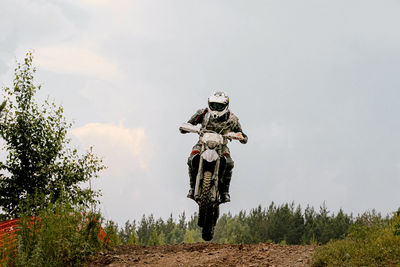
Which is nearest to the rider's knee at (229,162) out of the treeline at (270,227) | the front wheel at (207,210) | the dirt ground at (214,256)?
the front wheel at (207,210)

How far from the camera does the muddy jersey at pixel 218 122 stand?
43.7 feet

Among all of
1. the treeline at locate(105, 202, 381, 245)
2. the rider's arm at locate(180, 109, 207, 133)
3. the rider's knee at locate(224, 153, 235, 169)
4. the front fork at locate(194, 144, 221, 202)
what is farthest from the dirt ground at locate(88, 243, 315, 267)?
the treeline at locate(105, 202, 381, 245)

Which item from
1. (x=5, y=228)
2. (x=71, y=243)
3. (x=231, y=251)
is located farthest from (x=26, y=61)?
(x=231, y=251)

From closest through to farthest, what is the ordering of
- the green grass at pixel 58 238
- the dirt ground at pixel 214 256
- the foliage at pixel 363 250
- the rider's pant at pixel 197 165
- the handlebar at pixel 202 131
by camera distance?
the foliage at pixel 363 250, the dirt ground at pixel 214 256, the green grass at pixel 58 238, the rider's pant at pixel 197 165, the handlebar at pixel 202 131

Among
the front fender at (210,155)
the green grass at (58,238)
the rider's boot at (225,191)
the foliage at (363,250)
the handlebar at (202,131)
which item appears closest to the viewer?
the foliage at (363,250)

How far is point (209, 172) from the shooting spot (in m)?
12.5

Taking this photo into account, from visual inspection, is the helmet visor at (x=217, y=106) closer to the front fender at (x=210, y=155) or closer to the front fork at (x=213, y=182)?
the front fender at (x=210, y=155)

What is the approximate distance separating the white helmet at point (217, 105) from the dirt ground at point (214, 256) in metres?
3.43

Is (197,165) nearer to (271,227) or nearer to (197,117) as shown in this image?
(197,117)

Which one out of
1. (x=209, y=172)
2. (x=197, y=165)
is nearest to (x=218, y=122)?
(x=197, y=165)

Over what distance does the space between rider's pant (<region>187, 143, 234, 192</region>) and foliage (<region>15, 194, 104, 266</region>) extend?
262cm

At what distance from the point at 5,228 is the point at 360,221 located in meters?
8.98

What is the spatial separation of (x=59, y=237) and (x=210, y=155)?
13.1 ft

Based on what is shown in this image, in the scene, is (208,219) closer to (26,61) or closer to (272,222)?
(26,61)
